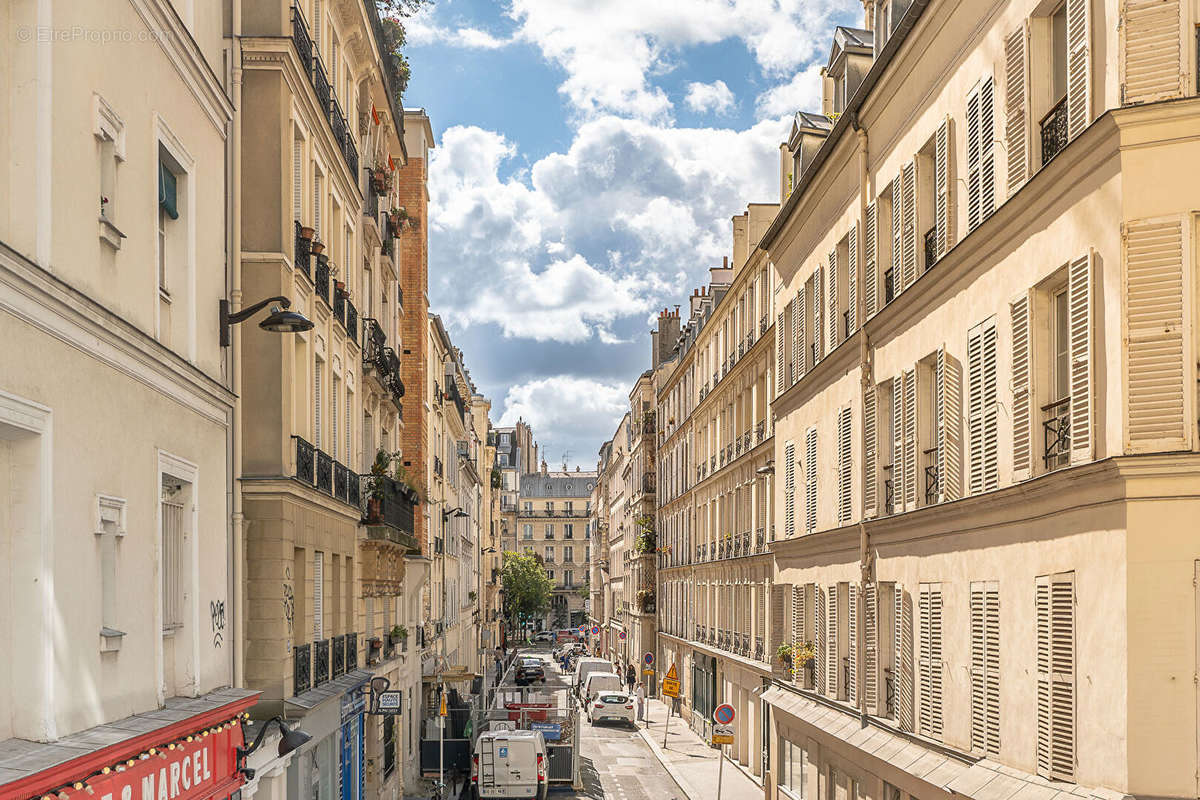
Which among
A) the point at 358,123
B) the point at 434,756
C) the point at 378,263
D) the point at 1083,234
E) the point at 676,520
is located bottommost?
the point at 434,756

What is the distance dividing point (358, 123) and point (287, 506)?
10.5 m

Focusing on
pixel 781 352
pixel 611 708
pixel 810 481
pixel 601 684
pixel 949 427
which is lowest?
pixel 611 708

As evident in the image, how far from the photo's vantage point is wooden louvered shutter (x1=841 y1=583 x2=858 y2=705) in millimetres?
20719

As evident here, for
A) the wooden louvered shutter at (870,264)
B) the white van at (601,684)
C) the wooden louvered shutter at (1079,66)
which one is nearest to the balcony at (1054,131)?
the wooden louvered shutter at (1079,66)

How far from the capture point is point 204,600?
13.9 m

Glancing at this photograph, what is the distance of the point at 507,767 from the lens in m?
29.5

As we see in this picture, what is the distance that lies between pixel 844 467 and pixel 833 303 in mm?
2877

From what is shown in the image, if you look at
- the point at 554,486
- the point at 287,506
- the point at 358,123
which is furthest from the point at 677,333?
the point at 554,486

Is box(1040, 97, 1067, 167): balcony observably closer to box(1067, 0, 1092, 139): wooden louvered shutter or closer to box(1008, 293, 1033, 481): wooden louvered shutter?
box(1067, 0, 1092, 139): wooden louvered shutter

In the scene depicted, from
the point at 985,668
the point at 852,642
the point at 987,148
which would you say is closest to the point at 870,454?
the point at 852,642

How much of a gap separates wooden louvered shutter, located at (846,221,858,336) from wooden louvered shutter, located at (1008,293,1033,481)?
7195 mm

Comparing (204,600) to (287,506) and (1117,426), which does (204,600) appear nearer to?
(287,506)

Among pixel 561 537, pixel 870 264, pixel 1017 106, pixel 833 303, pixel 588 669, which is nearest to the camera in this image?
pixel 1017 106

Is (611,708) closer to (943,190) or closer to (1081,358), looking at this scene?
(943,190)
